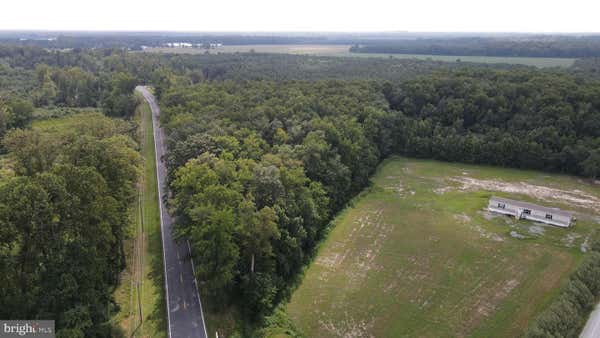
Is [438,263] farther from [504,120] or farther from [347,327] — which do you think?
[504,120]

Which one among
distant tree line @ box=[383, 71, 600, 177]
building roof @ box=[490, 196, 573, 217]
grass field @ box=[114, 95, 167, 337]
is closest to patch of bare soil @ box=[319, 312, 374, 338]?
grass field @ box=[114, 95, 167, 337]

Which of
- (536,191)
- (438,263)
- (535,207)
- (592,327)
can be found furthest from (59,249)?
(536,191)

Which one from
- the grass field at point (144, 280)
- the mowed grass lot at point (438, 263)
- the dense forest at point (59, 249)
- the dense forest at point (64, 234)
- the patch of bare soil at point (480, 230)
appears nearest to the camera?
the dense forest at point (59, 249)

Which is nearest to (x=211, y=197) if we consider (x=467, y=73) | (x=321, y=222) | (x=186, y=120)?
(x=321, y=222)

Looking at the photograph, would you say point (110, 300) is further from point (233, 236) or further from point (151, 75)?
point (151, 75)

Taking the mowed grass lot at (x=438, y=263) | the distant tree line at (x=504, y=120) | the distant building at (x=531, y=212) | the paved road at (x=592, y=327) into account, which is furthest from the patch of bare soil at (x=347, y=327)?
the distant tree line at (x=504, y=120)

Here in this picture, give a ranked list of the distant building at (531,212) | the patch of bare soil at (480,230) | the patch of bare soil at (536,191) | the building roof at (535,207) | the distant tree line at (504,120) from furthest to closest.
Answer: the distant tree line at (504,120) → the patch of bare soil at (536,191) → the building roof at (535,207) → the distant building at (531,212) → the patch of bare soil at (480,230)

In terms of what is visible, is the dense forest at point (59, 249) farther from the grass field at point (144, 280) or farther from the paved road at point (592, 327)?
the paved road at point (592, 327)
